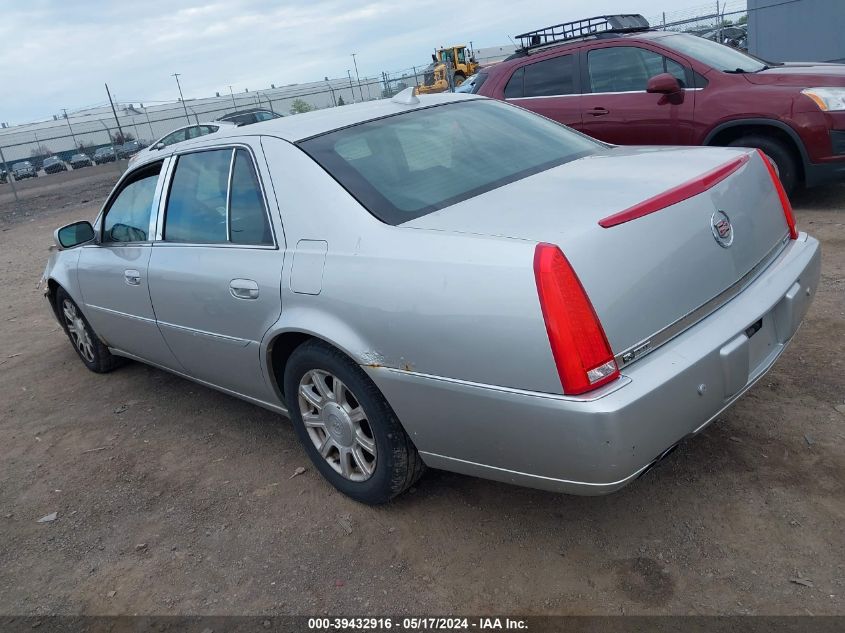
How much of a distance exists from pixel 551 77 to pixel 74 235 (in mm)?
5170

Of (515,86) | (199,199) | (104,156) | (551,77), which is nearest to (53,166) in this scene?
(104,156)

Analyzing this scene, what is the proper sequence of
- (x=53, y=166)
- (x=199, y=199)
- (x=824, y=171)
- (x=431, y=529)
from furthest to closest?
(x=53, y=166), (x=824, y=171), (x=199, y=199), (x=431, y=529)

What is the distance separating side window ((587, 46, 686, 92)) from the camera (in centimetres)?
689

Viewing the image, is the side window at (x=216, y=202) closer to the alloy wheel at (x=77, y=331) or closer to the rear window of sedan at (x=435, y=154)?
the rear window of sedan at (x=435, y=154)

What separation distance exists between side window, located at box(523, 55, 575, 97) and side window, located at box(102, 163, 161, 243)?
4.88 metres

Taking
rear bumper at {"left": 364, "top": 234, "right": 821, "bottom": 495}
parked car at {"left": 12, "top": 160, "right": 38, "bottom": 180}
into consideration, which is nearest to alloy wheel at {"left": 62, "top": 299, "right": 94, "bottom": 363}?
rear bumper at {"left": 364, "top": 234, "right": 821, "bottom": 495}

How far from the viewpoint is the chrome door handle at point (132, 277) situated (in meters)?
4.01

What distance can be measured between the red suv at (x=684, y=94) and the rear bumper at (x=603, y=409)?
421 cm

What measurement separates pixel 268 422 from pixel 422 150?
6.20 ft

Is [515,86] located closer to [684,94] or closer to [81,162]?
[684,94]

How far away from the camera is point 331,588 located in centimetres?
268

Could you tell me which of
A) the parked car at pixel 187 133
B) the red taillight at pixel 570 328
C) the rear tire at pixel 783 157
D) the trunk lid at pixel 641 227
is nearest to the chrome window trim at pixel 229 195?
the trunk lid at pixel 641 227

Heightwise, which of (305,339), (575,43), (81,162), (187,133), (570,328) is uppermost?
(575,43)

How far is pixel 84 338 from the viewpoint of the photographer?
5.27 m
